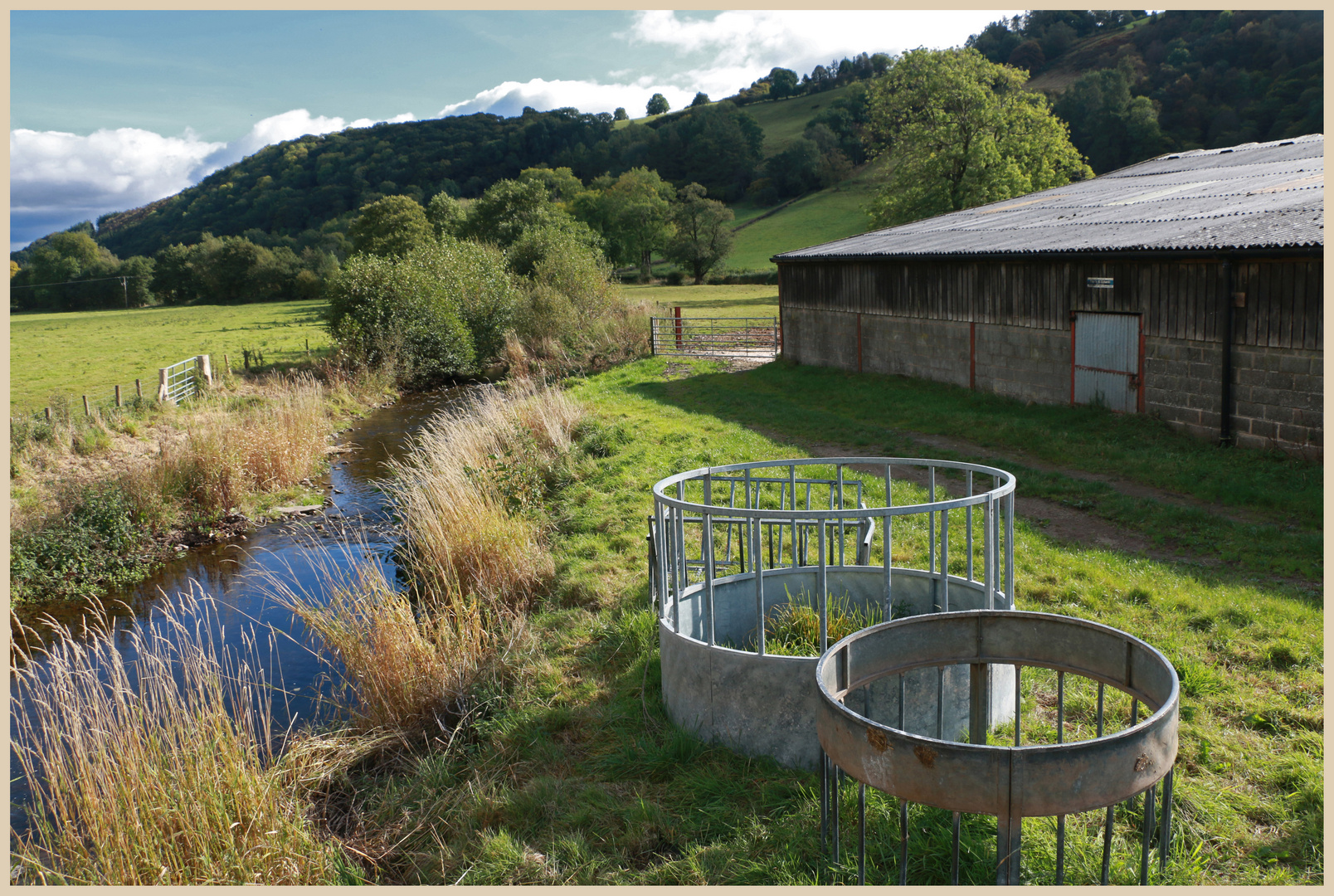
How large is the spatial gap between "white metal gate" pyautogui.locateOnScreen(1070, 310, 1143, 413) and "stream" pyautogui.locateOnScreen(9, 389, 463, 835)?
487 inches

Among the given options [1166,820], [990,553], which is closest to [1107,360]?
[990,553]

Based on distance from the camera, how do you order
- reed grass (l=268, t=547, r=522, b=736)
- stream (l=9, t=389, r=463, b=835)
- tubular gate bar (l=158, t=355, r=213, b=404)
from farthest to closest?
tubular gate bar (l=158, t=355, r=213, b=404) → stream (l=9, t=389, r=463, b=835) → reed grass (l=268, t=547, r=522, b=736)

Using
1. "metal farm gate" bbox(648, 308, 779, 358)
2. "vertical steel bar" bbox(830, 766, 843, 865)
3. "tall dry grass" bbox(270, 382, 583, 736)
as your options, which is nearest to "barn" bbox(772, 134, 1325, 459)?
"metal farm gate" bbox(648, 308, 779, 358)

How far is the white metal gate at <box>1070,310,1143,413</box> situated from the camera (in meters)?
14.9

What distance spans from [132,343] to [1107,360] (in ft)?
144

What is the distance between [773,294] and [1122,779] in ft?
176

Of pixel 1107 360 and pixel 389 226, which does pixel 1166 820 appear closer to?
pixel 1107 360

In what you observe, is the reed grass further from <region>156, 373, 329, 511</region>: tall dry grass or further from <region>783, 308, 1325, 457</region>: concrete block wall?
<region>783, 308, 1325, 457</region>: concrete block wall

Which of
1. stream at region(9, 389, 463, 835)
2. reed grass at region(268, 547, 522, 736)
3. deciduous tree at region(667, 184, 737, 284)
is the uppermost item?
deciduous tree at region(667, 184, 737, 284)

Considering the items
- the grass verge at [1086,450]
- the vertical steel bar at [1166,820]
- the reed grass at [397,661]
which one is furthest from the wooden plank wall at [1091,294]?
the reed grass at [397,661]

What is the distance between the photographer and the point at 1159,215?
1644 centimetres

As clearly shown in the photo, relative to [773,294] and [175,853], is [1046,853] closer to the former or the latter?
[175,853]

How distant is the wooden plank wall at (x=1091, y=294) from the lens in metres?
12.2

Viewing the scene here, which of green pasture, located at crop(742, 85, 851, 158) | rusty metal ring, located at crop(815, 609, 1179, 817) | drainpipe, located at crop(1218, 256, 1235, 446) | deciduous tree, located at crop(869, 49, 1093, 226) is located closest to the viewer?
rusty metal ring, located at crop(815, 609, 1179, 817)
